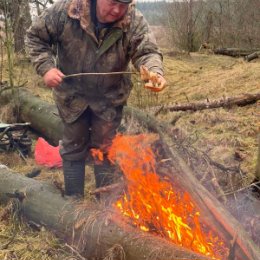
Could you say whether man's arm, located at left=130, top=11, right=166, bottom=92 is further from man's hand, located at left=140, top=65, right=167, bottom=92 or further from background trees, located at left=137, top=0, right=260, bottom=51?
background trees, located at left=137, top=0, right=260, bottom=51

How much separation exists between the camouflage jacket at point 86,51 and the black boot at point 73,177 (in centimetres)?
53

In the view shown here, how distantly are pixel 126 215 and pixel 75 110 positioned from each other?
1213 mm

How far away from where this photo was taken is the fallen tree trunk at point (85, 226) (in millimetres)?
2996

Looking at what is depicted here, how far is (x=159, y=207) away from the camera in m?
3.46

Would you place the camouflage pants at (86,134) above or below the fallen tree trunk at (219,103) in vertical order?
above

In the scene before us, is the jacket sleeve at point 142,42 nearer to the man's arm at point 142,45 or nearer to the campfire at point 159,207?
the man's arm at point 142,45

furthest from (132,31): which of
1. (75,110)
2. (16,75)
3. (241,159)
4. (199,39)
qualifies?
(199,39)

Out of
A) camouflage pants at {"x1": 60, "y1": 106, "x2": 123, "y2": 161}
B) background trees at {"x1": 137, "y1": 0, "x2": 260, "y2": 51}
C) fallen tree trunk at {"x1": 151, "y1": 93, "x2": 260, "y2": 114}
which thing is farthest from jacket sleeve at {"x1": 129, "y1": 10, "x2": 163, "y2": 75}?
background trees at {"x1": 137, "y1": 0, "x2": 260, "y2": 51}

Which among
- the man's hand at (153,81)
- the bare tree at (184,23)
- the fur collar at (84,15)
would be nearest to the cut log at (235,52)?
the bare tree at (184,23)

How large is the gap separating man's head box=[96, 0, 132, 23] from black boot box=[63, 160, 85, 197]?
4.98 feet

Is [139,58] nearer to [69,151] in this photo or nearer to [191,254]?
[69,151]

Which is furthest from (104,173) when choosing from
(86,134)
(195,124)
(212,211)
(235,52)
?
(235,52)

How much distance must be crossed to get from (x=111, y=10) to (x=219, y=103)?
5107 mm

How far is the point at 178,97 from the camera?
1075 centimetres
